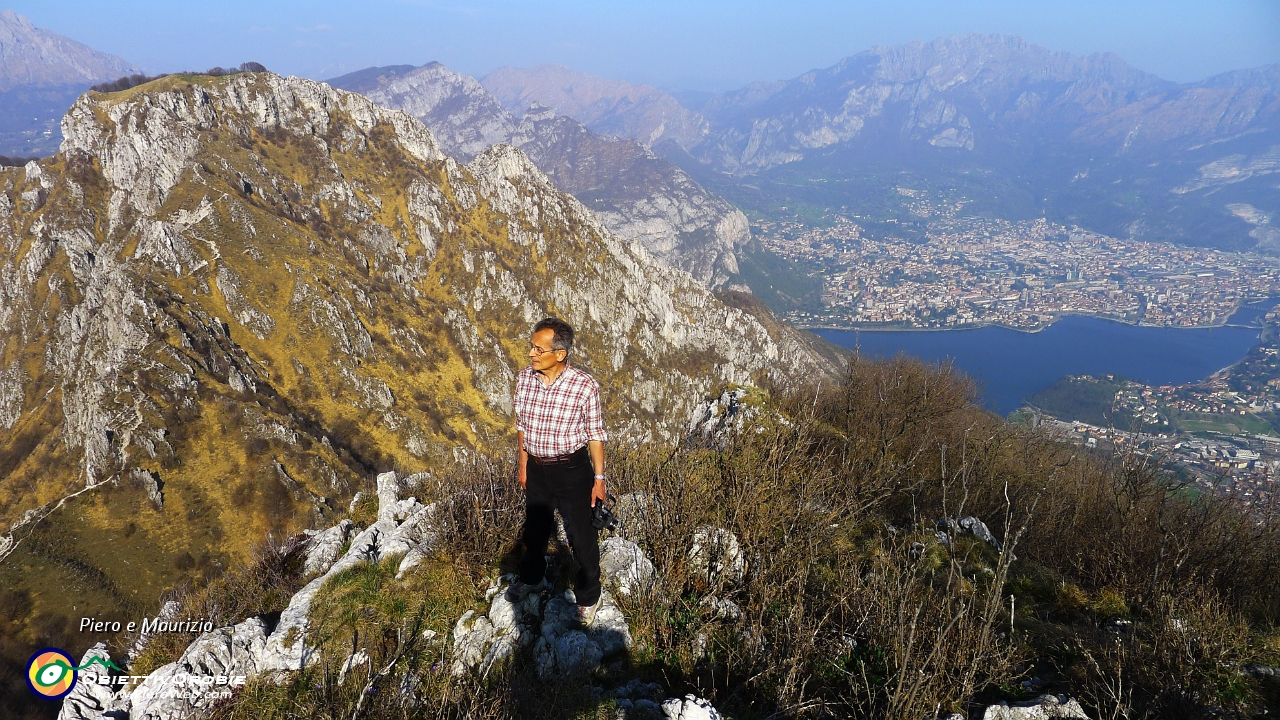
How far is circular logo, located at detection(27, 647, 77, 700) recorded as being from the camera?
684 cm

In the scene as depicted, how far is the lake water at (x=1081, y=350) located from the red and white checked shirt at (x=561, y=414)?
138 m

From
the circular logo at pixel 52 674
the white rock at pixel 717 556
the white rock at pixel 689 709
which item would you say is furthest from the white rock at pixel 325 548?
the white rock at pixel 689 709

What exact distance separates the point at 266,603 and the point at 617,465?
18.0 ft

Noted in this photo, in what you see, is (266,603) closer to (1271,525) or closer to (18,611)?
(1271,525)

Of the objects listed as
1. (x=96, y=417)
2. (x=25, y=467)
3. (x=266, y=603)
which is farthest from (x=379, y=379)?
(x=266, y=603)

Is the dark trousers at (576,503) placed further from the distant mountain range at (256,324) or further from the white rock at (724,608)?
the distant mountain range at (256,324)

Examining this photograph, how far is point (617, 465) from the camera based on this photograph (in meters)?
9.26

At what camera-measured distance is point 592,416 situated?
16.6 feet

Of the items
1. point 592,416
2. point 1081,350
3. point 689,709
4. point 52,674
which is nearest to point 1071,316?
point 1081,350

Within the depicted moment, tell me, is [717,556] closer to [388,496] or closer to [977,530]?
[977,530]

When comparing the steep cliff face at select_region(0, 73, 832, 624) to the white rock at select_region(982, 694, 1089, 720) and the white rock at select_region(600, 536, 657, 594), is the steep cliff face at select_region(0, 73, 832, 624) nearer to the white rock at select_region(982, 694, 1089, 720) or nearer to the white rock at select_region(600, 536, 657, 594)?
the white rock at select_region(600, 536, 657, 594)

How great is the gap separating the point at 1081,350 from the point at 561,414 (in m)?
206

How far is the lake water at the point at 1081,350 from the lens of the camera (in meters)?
138

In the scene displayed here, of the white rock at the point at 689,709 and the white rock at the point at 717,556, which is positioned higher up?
the white rock at the point at 689,709
